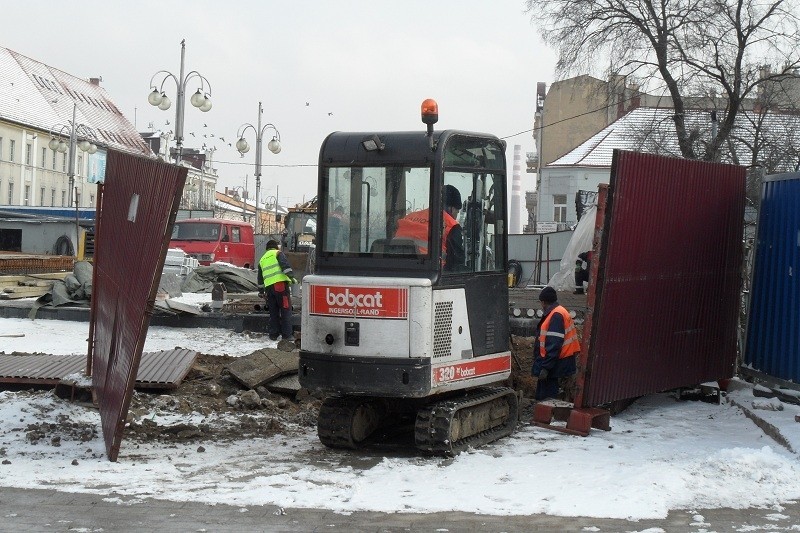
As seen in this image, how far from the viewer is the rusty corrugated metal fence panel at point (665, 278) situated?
1037 centimetres

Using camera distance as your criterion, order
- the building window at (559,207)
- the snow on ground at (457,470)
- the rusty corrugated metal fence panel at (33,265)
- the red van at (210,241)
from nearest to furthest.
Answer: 1. the snow on ground at (457,470)
2. the rusty corrugated metal fence panel at (33,265)
3. the red van at (210,241)
4. the building window at (559,207)

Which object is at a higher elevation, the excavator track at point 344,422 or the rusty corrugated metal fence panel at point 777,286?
the rusty corrugated metal fence panel at point 777,286

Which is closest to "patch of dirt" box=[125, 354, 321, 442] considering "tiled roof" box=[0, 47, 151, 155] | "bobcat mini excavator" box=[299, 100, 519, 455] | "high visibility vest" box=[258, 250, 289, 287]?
"bobcat mini excavator" box=[299, 100, 519, 455]

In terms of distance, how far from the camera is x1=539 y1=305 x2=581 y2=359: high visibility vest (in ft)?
36.7

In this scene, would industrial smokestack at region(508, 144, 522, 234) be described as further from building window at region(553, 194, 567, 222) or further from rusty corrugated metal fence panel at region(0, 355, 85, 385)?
rusty corrugated metal fence panel at region(0, 355, 85, 385)

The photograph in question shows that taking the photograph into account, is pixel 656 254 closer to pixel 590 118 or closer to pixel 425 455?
pixel 425 455

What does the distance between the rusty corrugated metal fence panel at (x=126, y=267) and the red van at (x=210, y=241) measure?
21593 mm

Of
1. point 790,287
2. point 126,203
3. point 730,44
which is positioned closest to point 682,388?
point 790,287

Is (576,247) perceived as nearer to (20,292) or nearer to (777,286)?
(777,286)

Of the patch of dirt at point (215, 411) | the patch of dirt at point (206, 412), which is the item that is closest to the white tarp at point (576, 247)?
the patch of dirt at point (206, 412)

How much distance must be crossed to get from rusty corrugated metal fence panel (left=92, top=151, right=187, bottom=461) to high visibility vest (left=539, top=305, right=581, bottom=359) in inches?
177

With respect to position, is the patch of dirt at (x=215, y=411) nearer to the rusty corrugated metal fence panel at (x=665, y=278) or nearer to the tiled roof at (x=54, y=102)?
the rusty corrugated metal fence panel at (x=665, y=278)

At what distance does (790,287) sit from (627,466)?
12.3ft

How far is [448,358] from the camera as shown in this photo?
9.16 meters
